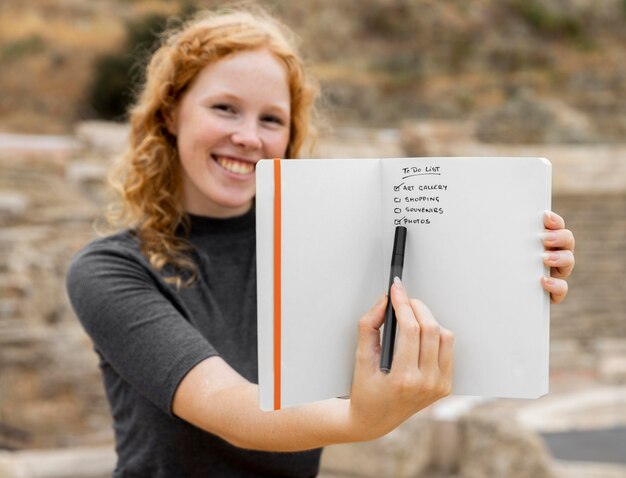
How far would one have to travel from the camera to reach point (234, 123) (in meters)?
1.74

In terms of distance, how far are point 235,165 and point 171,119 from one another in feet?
0.93

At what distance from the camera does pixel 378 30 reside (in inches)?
1352

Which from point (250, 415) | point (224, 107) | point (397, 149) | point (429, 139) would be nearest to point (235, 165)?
point (224, 107)

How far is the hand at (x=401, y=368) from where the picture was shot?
46.0 inches

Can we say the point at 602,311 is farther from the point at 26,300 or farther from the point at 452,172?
the point at 452,172

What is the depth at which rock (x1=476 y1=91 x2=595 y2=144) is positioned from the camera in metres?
19.8

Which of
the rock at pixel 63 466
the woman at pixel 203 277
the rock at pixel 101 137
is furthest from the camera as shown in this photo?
the rock at pixel 101 137

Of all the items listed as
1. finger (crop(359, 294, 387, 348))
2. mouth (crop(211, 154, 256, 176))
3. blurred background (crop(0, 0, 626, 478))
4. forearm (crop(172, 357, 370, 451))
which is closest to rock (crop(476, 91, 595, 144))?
blurred background (crop(0, 0, 626, 478))

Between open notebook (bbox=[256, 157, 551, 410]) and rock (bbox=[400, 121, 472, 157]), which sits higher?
open notebook (bbox=[256, 157, 551, 410])

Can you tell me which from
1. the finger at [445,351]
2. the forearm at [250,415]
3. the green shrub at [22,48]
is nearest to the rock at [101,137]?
the green shrub at [22,48]

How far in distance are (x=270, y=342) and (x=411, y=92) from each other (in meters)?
29.1

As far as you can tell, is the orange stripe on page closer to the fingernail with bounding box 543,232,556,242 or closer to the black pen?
the black pen

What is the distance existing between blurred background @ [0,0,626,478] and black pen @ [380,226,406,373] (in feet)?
3.85

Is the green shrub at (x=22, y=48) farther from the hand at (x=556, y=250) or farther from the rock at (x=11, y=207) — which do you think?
the hand at (x=556, y=250)
